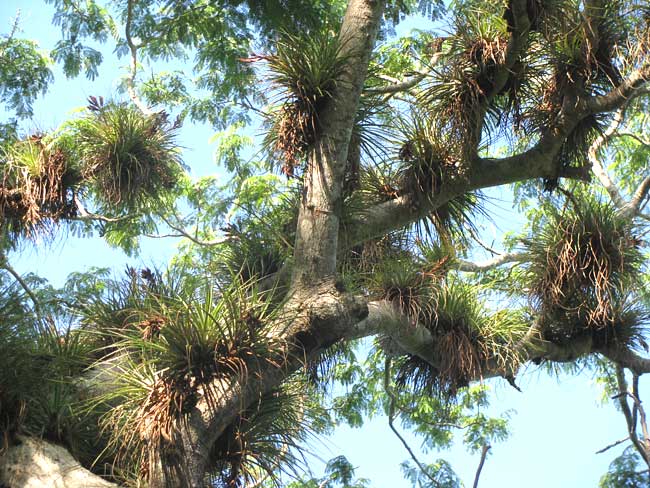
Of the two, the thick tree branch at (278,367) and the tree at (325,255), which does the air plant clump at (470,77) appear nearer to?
the tree at (325,255)

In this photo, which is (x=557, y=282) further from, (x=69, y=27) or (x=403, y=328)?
(x=69, y=27)

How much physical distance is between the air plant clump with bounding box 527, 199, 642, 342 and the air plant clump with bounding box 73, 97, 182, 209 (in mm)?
2834

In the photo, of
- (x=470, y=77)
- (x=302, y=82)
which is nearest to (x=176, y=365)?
(x=302, y=82)

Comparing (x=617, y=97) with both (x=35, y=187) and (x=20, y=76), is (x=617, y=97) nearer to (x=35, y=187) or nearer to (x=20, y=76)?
(x=35, y=187)

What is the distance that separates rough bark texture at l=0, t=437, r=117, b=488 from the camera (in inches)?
158

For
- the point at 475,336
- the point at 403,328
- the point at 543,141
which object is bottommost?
the point at 403,328

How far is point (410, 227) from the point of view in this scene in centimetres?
619

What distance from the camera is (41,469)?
4.09m

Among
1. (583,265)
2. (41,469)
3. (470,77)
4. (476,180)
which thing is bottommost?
(41,469)

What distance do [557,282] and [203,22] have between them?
12.4ft

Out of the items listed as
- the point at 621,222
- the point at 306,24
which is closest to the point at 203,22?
the point at 306,24

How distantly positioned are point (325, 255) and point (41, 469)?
71.1 inches

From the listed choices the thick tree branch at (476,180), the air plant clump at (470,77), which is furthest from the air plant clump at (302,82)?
the air plant clump at (470,77)

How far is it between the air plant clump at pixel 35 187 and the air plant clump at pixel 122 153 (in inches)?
6.9
